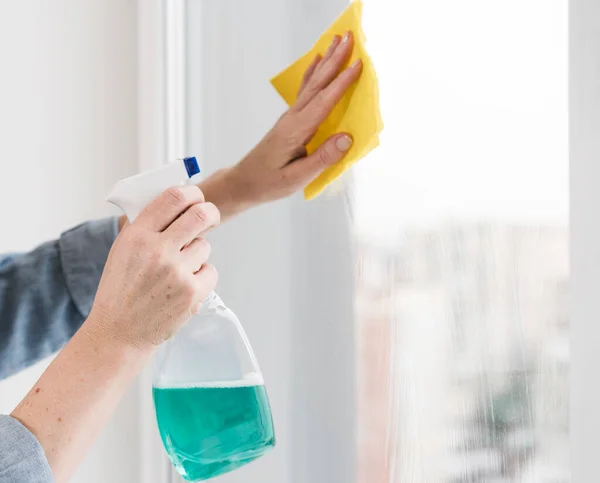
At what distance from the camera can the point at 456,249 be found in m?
0.61

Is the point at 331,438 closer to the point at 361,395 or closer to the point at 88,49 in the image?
the point at 361,395

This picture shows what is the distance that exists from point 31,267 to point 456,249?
1.48 ft

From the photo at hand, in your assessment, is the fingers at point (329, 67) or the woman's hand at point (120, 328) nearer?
the woman's hand at point (120, 328)

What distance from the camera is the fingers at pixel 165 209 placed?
0.51 meters

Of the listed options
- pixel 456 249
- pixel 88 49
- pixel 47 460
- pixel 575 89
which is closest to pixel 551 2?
pixel 575 89

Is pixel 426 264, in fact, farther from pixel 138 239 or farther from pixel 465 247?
pixel 138 239

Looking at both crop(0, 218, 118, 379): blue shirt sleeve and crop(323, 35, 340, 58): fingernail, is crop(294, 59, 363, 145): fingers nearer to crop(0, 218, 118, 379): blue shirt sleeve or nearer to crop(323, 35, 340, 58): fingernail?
crop(323, 35, 340, 58): fingernail

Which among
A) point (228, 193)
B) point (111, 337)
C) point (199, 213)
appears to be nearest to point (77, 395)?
point (111, 337)

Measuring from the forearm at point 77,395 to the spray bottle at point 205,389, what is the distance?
0.23 feet

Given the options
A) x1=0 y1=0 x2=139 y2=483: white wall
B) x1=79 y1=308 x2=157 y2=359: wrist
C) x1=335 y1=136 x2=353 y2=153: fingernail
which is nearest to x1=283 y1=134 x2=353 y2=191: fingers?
x1=335 y1=136 x2=353 y2=153: fingernail

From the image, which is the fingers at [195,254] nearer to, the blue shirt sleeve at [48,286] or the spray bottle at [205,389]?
the spray bottle at [205,389]

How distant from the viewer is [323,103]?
60 cm

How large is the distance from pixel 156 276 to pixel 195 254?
4 centimetres

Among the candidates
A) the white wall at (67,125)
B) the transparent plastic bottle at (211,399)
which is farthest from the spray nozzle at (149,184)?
the white wall at (67,125)
